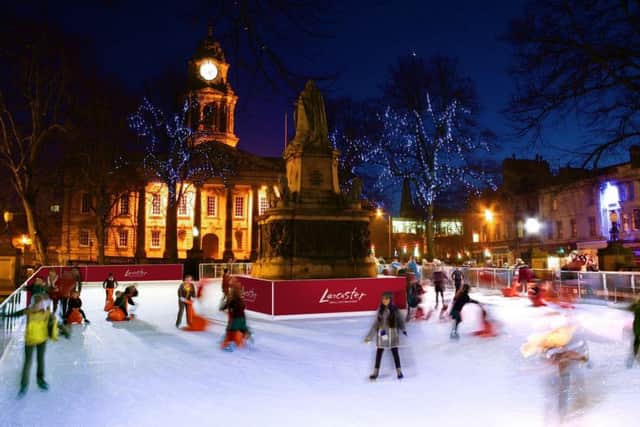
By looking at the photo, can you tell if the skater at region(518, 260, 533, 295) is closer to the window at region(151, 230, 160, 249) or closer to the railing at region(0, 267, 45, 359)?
the railing at region(0, 267, 45, 359)

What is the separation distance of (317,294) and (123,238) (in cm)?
5760

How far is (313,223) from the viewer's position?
17.1 metres

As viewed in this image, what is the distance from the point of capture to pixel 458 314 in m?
11.1

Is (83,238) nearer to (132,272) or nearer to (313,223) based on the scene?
(132,272)

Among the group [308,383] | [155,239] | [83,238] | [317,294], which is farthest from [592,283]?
[83,238]

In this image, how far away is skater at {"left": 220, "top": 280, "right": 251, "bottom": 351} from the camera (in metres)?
9.86

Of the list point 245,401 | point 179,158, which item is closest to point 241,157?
point 179,158

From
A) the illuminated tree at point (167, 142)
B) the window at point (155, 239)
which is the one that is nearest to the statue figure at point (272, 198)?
the illuminated tree at point (167, 142)

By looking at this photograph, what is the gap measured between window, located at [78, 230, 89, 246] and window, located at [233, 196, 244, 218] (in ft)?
64.7

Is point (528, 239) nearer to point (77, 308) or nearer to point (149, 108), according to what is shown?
point (149, 108)

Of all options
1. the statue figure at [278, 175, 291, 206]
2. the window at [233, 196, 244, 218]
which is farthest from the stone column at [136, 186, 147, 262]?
the statue figure at [278, 175, 291, 206]

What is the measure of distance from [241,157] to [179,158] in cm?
2549

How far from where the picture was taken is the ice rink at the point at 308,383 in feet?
18.9

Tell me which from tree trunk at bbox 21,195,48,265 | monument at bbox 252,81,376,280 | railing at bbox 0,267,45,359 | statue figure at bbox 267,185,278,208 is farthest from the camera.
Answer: tree trunk at bbox 21,195,48,265
